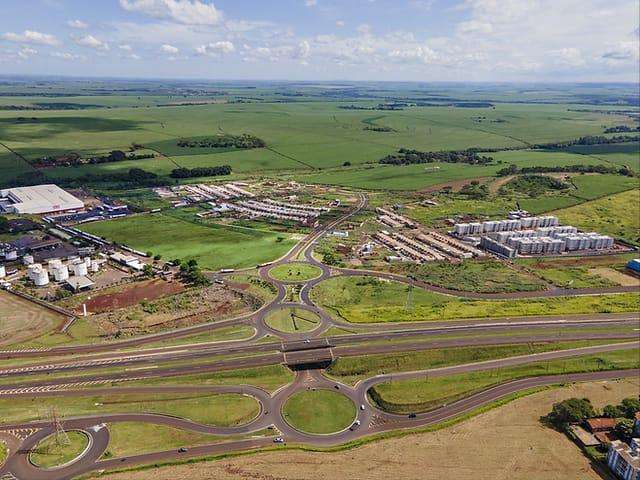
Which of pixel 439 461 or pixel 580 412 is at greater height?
pixel 580 412

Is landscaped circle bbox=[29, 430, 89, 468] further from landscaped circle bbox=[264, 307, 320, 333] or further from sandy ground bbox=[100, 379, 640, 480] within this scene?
landscaped circle bbox=[264, 307, 320, 333]

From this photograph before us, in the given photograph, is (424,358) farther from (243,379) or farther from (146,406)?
(146,406)

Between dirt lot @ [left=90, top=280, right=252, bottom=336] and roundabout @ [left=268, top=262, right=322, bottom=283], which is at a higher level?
roundabout @ [left=268, top=262, right=322, bottom=283]

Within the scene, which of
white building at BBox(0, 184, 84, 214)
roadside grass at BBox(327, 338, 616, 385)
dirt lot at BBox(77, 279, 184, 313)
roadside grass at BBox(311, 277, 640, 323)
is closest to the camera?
roadside grass at BBox(327, 338, 616, 385)

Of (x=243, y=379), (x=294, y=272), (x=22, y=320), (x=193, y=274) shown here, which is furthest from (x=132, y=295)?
(x=243, y=379)

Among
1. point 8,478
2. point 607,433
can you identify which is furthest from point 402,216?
point 8,478

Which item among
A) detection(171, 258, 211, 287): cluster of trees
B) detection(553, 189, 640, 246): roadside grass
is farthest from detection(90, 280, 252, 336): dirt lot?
detection(553, 189, 640, 246): roadside grass
